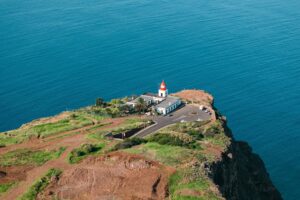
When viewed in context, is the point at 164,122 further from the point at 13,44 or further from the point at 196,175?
the point at 13,44

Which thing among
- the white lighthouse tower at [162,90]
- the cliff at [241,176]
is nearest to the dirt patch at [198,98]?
the white lighthouse tower at [162,90]

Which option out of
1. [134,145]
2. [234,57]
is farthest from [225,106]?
[134,145]

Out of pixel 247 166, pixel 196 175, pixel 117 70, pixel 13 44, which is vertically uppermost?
pixel 13 44

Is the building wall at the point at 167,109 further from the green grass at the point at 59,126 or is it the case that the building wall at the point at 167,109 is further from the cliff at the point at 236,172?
the green grass at the point at 59,126

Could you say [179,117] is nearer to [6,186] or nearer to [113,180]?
[113,180]

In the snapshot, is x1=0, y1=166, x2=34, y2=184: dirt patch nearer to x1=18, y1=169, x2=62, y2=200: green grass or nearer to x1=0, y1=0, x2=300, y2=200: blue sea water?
x1=18, y1=169, x2=62, y2=200: green grass

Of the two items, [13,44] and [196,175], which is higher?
[13,44]

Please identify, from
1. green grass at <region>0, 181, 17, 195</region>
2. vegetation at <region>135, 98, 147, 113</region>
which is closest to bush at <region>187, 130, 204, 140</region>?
vegetation at <region>135, 98, 147, 113</region>

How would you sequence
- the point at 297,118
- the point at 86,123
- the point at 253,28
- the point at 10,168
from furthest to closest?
1. the point at 253,28
2. the point at 297,118
3. the point at 86,123
4. the point at 10,168
